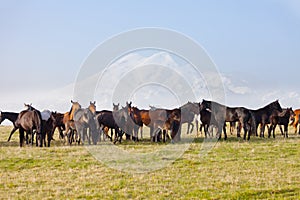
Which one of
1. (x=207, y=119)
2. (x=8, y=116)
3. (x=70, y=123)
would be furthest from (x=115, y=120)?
(x=8, y=116)

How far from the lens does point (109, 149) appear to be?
21.1 meters

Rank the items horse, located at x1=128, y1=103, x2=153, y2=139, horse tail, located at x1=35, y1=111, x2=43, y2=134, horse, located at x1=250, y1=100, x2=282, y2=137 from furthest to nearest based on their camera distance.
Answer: horse, located at x1=250, y1=100, x2=282, y2=137 < horse, located at x1=128, y1=103, x2=153, y2=139 < horse tail, located at x1=35, y1=111, x2=43, y2=134

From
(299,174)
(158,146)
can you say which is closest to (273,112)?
(158,146)

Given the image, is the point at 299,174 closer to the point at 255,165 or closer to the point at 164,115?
the point at 255,165

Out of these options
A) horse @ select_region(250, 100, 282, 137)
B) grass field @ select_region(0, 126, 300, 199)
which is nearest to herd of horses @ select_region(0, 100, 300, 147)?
horse @ select_region(250, 100, 282, 137)

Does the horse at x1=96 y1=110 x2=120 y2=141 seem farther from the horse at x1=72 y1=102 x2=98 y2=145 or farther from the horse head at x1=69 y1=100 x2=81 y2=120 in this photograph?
the horse head at x1=69 y1=100 x2=81 y2=120

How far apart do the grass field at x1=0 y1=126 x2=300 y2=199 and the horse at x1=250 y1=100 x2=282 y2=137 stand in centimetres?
748

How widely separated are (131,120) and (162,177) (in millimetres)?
12008

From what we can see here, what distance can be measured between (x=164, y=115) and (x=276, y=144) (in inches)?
250

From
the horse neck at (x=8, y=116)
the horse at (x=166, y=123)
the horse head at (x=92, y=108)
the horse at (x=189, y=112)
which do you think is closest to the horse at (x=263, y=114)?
the horse at (x=189, y=112)

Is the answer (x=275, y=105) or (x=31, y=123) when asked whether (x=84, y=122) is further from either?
(x=275, y=105)

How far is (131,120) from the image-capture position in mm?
26125

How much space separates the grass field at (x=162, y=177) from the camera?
12125mm

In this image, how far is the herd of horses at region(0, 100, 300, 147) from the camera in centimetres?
2370
